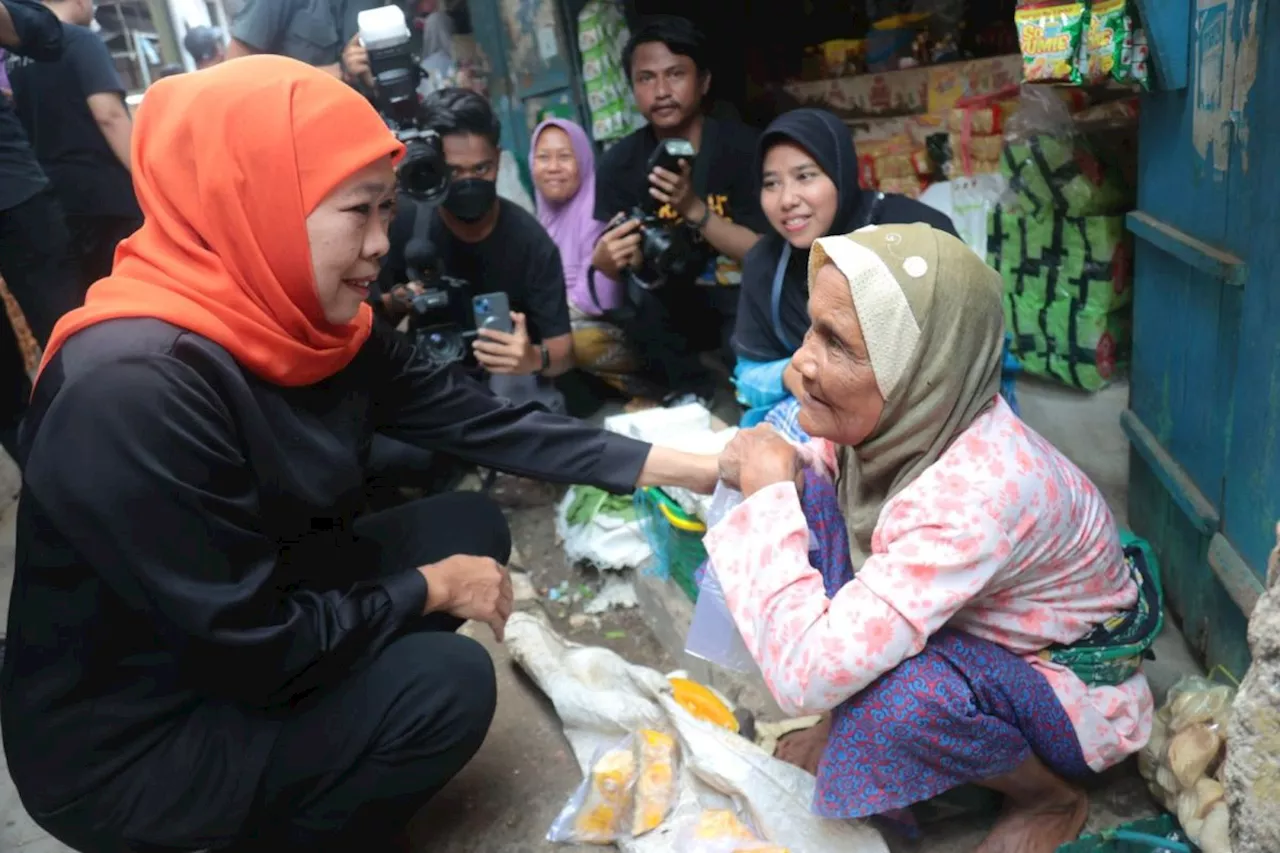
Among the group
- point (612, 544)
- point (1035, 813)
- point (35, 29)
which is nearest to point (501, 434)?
point (612, 544)

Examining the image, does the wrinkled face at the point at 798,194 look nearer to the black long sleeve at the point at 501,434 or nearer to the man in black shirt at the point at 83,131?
the black long sleeve at the point at 501,434

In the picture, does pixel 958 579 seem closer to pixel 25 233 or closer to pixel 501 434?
pixel 501 434

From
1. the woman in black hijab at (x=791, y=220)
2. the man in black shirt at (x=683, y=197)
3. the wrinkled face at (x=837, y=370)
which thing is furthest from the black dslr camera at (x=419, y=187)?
the wrinkled face at (x=837, y=370)

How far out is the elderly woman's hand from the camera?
4.85ft

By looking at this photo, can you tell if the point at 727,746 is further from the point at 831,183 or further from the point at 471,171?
the point at 471,171

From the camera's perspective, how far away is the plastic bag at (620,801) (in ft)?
5.46

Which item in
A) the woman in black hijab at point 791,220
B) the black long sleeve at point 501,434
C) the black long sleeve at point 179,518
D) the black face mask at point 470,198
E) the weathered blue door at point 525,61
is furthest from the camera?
the weathered blue door at point 525,61

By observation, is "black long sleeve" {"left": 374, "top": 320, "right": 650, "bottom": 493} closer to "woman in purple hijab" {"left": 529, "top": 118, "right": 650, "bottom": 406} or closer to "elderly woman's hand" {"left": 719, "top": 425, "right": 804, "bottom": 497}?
"elderly woman's hand" {"left": 719, "top": 425, "right": 804, "bottom": 497}

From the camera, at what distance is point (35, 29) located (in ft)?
9.39

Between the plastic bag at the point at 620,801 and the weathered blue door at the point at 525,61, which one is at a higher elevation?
the weathered blue door at the point at 525,61

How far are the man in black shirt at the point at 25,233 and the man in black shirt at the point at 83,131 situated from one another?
180 millimetres

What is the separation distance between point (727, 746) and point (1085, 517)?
699 mm

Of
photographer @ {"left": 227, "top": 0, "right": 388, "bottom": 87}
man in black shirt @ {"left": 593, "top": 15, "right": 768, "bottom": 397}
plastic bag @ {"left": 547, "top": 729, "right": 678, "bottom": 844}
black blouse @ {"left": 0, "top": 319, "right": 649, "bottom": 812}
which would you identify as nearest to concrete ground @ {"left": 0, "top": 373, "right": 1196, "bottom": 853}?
plastic bag @ {"left": 547, "top": 729, "right": 678, "bottom": 844}

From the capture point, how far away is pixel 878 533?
4.44 ft
